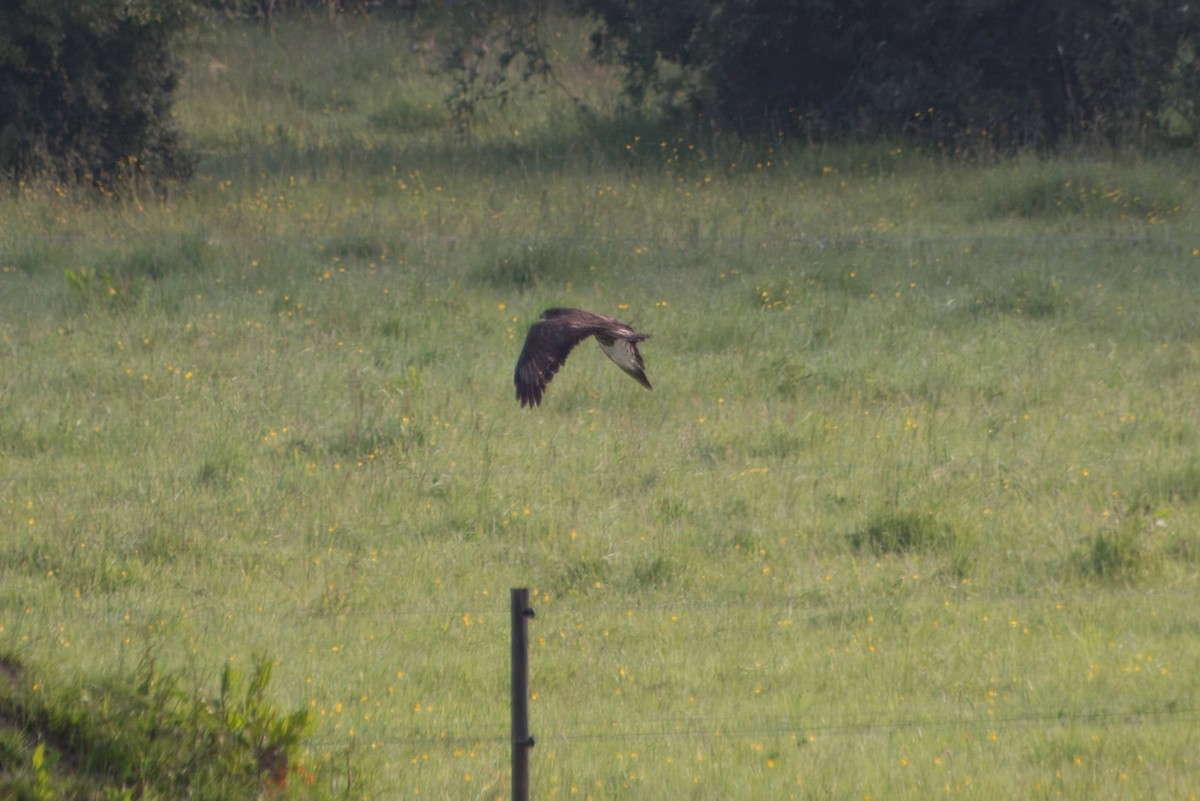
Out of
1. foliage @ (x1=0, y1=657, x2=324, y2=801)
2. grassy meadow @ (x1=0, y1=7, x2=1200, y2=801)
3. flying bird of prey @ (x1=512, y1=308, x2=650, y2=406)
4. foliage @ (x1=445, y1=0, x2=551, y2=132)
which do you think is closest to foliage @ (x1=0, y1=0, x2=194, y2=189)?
grassy meadow @ (x1=0, y1=7, x2=1200, y2=801)

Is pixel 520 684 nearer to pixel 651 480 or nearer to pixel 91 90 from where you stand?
pixel 651 480

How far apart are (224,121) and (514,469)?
12426 millimetres

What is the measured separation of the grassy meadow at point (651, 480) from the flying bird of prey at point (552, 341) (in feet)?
3.69

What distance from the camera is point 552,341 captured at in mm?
4586

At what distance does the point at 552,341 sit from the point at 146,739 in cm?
167

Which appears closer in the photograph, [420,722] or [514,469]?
[420,722]

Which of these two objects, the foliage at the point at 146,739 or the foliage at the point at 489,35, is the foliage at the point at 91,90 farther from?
the foliage at the point at 146,739

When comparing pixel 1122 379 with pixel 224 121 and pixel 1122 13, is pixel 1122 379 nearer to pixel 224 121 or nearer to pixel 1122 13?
pixel 1122 13

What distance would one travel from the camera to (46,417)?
7.82m

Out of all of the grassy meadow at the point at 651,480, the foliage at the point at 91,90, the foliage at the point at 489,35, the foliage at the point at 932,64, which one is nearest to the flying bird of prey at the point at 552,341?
the grassy meadow at the point at 651,480

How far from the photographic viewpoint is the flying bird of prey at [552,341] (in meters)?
4.47

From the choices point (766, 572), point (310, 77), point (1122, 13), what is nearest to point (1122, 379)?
point (766, 572)

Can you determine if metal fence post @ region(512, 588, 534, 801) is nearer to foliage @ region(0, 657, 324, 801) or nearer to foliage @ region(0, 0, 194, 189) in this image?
foliage @ region(0, 657, 324, 801)

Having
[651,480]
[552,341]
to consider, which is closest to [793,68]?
[651,480]
